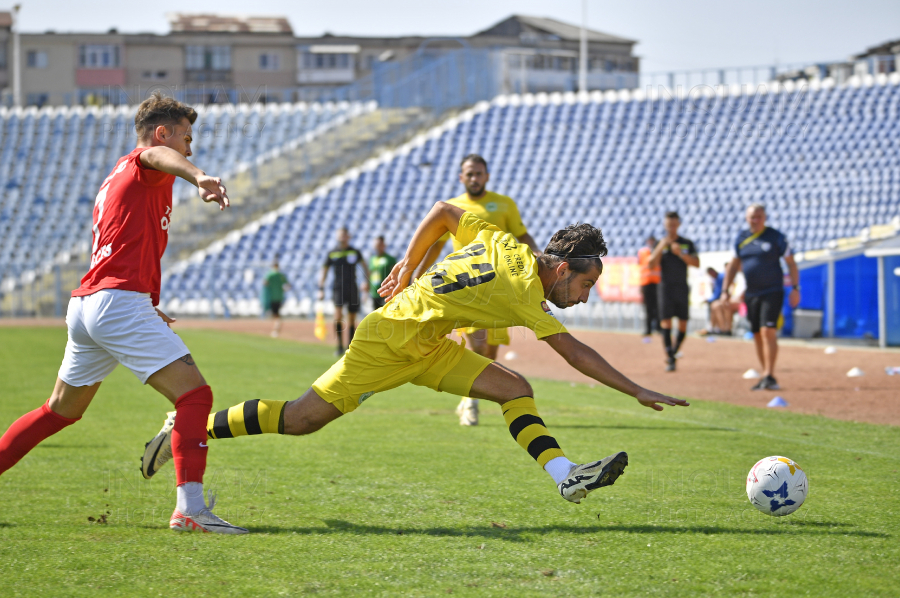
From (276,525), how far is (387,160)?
28.0 metres

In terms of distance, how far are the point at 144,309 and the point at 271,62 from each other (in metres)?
59.2

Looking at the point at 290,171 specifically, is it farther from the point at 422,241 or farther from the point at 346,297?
the point at 422,241

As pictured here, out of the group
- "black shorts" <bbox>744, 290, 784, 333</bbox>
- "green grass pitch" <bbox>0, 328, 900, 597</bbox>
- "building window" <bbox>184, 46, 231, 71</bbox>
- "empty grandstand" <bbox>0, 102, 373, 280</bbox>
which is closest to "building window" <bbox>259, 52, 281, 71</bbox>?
"building window" <bbox>184, 46, 231, 71</bbox>

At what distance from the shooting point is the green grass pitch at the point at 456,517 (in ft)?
11.4

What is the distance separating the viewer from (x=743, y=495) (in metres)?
4.92

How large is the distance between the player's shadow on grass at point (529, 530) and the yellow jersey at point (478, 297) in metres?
0.88

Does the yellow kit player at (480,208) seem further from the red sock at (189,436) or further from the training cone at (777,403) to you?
the red sock at (189,436)

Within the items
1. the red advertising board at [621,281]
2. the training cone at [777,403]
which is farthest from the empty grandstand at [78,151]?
the training cone at [777,403]

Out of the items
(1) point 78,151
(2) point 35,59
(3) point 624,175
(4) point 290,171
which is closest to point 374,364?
(3) point 624,175

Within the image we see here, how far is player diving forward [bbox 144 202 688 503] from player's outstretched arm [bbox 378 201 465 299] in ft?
1.36

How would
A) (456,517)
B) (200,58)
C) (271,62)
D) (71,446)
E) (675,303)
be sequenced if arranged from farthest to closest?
(271,62) < (200,58) < (675,303) < (71,446) < (456,517)

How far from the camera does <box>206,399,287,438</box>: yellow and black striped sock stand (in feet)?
14.8

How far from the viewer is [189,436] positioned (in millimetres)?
4141

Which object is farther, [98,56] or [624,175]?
[98,56]
